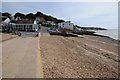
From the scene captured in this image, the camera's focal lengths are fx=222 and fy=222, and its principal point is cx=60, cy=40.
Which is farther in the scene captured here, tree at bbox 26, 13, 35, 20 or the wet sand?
tree at bbox 26, 13, 35, 20

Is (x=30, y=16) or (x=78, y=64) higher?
(x=30, y=16)

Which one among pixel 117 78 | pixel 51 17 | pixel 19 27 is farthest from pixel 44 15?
pixel 117 78

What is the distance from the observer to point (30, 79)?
8578 mm

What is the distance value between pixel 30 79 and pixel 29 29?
6787 centimetres

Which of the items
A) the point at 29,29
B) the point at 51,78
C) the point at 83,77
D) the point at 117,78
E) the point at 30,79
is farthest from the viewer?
the point at 29,29

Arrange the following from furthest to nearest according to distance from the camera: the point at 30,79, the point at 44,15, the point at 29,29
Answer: the point at 44,15 < the point at 29,29 < the point at 30,79

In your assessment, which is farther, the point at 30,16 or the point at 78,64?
the point at 30,16

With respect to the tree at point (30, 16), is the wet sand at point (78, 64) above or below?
below

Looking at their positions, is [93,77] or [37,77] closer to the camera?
[37,77]

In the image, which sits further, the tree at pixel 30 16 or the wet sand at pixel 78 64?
the tree at pixel 30 16

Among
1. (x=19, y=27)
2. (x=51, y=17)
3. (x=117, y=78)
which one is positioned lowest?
(x=117, y=78)

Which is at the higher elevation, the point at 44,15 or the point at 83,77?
the point at 44,15

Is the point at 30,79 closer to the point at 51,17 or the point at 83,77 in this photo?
the point at 83,77

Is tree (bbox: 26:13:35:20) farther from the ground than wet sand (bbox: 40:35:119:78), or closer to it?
farther from the ground
